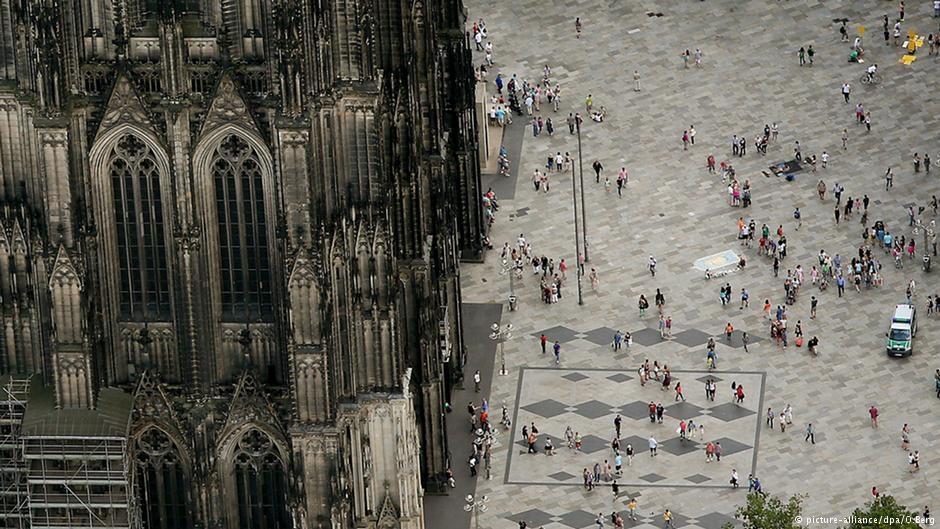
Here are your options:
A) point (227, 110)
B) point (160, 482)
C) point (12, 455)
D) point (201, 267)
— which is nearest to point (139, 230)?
point (201, 267)

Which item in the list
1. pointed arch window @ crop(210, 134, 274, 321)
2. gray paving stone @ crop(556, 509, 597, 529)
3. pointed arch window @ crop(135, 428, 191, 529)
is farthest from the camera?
gray paving stone @ crop(556, 509, 597, 529)

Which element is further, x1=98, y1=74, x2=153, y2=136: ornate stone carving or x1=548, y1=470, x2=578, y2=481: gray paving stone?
x1=548, y1=470, x2=578, y2=481: gray paving stone

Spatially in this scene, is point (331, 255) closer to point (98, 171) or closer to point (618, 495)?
point (98, 171)

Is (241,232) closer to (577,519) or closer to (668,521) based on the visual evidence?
(577,519)

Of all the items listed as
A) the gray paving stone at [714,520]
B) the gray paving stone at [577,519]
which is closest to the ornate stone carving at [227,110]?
the gray paving stone at [577,519]

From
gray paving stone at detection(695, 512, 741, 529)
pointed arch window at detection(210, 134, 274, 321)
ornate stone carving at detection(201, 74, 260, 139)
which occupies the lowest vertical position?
gray paving stone at detection(695, 512, 741, 529)

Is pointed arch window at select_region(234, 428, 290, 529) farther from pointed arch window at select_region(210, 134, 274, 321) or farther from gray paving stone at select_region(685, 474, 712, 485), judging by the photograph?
gray paving stone at select_region(685, 474, 712, 485)

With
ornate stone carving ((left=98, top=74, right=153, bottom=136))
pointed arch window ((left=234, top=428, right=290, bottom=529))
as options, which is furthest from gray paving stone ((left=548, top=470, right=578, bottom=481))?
ornate stone carving ((left=98, top=74, right=153, bottom=136))

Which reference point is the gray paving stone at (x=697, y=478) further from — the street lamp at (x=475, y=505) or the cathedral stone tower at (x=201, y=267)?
the cathedral stone tower at (x=201, y=267)
